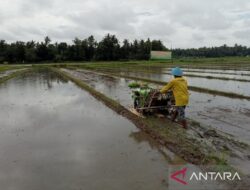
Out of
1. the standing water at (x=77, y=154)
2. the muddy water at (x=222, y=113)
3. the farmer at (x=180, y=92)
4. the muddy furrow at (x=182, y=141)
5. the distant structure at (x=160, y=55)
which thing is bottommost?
the standing water at (x=77, y=154)

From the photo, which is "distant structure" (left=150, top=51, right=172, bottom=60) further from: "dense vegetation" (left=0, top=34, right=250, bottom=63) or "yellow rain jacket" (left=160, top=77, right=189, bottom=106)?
"yellow rain jacket" (left=160, top=77, right=189, bottom=106)

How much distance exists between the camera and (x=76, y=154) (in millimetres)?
6105

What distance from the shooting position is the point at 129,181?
471 centimetres

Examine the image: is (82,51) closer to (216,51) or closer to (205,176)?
(216,51)

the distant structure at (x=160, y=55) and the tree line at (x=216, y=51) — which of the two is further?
the tree line at (x=216, y=51)

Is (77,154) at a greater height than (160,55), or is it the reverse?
(160,55)

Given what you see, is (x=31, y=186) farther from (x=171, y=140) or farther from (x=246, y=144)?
(x=246, y=144)

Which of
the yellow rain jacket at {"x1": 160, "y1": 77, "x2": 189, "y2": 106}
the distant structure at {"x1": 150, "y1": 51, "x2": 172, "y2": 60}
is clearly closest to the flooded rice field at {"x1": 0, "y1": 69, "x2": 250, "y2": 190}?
the yellow rain jacket at {"x1": 160, "y1": 77, "x2": 189, "y2": 106}

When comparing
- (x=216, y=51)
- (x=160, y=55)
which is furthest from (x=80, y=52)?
(x=216, y=51)

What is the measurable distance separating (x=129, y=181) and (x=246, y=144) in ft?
10.2

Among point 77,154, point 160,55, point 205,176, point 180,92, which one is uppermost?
point 160,55

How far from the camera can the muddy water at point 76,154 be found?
478cm

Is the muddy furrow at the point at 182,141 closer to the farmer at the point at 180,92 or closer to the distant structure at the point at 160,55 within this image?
the farmer at the point at 180,92

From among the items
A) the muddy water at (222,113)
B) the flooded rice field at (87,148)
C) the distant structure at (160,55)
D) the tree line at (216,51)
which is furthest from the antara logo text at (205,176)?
the tree line at (216,51)
